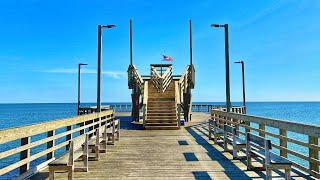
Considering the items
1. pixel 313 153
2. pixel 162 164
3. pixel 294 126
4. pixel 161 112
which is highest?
pixel 294 126

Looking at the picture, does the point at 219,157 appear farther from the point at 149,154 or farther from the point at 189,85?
the point at 189,85

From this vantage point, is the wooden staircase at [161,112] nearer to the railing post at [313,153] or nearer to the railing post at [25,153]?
the railing post at [313,153]

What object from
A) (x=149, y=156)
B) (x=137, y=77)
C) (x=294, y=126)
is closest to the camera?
(x=294, y=126)

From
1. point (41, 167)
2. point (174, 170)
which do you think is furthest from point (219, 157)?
point (41, 167)

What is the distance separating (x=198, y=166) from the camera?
6.95m

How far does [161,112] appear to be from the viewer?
16922mm

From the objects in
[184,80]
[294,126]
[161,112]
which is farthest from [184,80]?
[294,126]

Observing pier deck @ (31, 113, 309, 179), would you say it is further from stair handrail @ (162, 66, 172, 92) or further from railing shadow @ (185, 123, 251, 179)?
stair handrail @ (162, 66, 172, 92)

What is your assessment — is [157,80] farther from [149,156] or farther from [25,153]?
[25,153]

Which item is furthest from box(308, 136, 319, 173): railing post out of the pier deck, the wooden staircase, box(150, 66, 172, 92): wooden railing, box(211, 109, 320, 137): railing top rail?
box(150, 66, 172, 92): wooden railing

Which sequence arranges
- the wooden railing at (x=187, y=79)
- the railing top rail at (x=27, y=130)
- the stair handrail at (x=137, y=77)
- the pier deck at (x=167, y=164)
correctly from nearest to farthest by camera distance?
the railing top rail at (x=27, y=130), the pier deck at (x=167, y=164), the stair handrail at (x=137, y=77), the wooden railing at (x=187, y=79)

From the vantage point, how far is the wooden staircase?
627 inches

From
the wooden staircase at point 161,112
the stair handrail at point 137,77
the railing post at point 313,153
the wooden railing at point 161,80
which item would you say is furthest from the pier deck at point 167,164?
the stair handrail at point 137,77

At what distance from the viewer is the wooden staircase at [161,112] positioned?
15.9m
